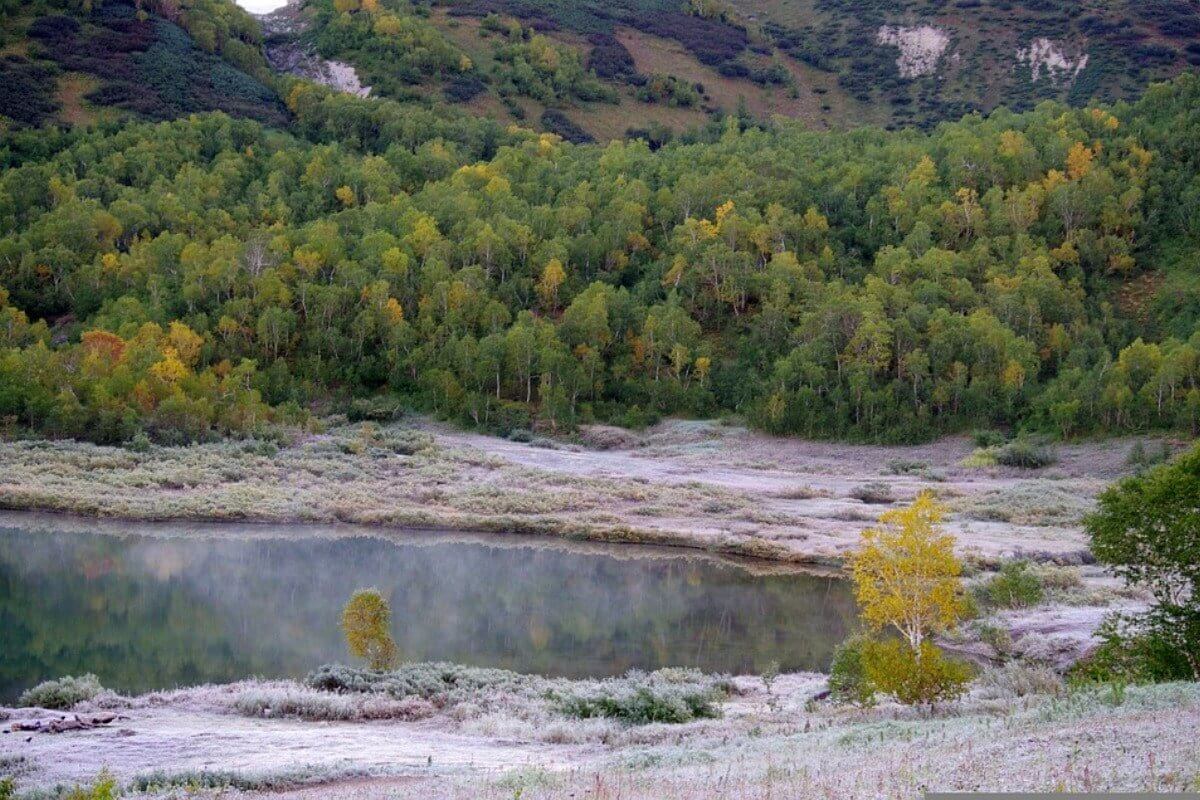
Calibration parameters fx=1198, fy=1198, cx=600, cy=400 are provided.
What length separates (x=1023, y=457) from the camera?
2338 inches

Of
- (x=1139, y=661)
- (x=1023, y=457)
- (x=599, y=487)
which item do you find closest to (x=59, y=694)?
(x=1139, y=661)

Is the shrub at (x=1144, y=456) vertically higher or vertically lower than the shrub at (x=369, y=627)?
lower

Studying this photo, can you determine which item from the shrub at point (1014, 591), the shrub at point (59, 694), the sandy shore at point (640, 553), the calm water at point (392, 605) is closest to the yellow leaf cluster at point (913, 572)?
the sandy shore at point (640, 553)

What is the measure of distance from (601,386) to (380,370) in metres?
14.4

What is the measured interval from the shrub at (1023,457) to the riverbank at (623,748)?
3922cm

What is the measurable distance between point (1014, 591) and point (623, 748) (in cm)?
1777

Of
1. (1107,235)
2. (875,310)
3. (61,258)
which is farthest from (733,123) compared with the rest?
(61,258)

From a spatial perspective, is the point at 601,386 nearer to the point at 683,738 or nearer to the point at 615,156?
the point at 615,156

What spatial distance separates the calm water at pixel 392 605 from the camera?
2700cm

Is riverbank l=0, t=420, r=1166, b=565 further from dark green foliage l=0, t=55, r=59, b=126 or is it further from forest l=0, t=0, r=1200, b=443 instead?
dark green foliage l=0, t=55, r=59, b=126

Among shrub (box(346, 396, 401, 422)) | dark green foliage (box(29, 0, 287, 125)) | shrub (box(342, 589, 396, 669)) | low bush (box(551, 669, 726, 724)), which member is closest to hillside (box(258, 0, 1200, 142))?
dark green foliage (box(29, 0, 287, 125))

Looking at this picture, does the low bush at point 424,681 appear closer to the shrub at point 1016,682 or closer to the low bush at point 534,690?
the low bush at point 534,690

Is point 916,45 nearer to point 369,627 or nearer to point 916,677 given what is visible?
point 369,627

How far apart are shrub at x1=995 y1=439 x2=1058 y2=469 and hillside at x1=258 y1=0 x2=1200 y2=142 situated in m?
80.8
